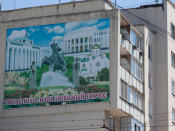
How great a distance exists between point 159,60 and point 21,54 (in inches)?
534

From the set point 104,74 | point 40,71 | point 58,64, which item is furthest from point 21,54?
point 104,74

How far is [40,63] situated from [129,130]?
8.82 m

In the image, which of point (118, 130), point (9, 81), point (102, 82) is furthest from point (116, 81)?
point (9, 81)

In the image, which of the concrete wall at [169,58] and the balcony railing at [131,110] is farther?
the concrete wall at [169,58]

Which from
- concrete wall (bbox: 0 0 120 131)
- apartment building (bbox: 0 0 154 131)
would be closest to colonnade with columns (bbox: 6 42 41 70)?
apartment building (bbox: 0 0 154 131)

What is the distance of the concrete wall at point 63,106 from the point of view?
149 ft

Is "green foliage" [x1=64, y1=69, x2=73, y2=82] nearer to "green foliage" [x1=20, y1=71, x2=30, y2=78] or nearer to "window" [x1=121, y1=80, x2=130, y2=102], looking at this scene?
"green foliage" [x1=20, y1=71, x2=30, y2=78]

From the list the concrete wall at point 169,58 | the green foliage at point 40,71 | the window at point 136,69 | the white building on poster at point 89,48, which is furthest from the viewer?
the concrete wall at point 169,58

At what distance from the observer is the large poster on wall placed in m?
46.3

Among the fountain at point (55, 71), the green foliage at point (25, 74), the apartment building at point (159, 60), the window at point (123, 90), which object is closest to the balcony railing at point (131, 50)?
the apartment building at point (159, 60)

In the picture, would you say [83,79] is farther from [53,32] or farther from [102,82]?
[53,32]

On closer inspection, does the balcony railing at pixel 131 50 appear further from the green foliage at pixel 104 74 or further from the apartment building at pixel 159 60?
the green foliage at pixel 104 74

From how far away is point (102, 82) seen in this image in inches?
1805

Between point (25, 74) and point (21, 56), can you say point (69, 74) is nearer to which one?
point (25, 74)
